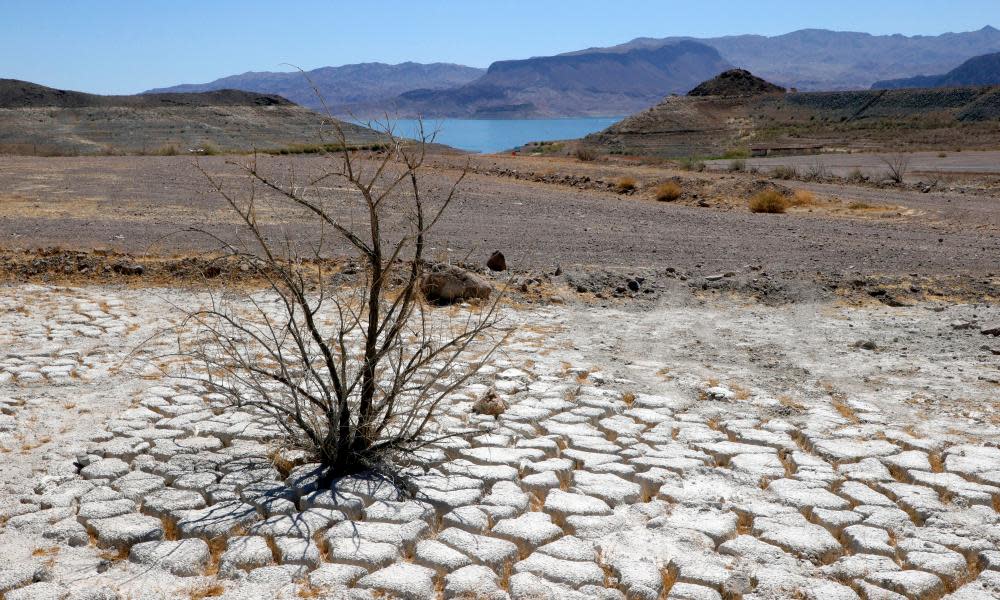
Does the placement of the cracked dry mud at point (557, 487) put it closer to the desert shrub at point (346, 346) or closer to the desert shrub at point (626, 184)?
the desert shrub at point (346, 346)

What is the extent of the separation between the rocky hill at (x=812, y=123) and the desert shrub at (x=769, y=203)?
2678cm

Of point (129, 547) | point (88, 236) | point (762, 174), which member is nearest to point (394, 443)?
point (129, 547)

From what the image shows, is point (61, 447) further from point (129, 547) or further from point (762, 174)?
point (762, 174)

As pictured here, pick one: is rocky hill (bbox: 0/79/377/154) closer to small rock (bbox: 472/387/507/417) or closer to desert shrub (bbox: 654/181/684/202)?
desert shrub (bbox: 654/181/684/202)

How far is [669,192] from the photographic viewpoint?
1766 centimetres

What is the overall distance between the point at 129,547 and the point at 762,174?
69.5 ft

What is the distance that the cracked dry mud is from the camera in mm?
3791

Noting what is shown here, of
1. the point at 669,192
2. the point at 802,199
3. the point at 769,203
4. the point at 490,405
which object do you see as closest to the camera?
the point at 490,405

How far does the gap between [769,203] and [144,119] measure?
44.6m

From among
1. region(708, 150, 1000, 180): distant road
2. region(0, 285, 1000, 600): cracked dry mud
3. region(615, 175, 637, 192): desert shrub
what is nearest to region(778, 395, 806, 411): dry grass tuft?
region(0, 285, 1000, 600): cracked dry mud

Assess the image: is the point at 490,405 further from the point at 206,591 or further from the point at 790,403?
the point at 206,591

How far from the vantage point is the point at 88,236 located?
1140 cm

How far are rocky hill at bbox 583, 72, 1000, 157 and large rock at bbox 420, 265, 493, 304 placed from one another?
35.8 meters

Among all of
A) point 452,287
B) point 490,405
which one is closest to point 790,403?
point 490,405
